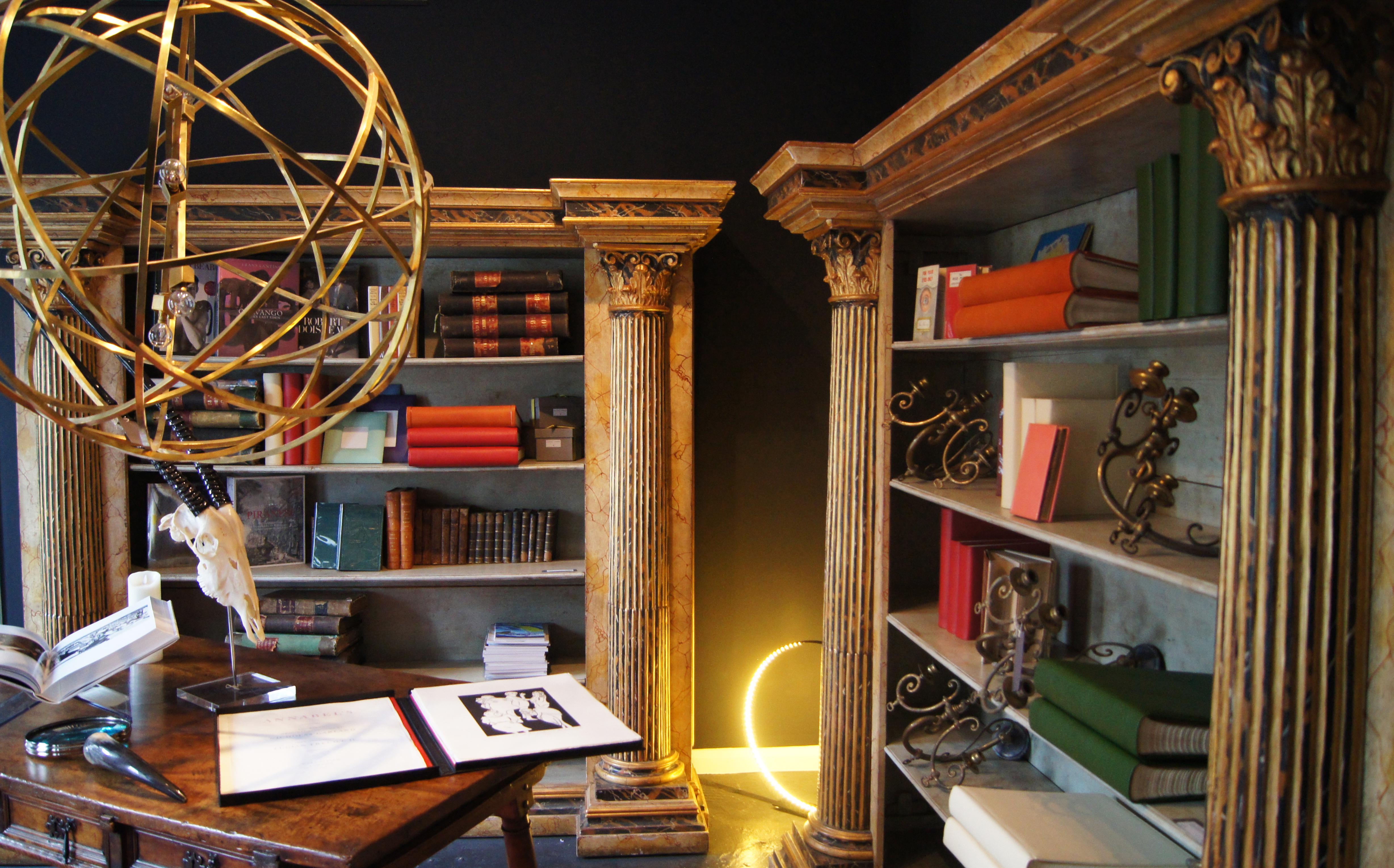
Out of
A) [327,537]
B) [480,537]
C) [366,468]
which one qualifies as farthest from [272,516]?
[480,537]

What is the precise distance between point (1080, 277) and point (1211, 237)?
344 millimetres

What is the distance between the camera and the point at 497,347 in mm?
3039

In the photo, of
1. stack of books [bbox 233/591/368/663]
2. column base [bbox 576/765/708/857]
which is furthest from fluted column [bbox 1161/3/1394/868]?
stack of books [bbox 233/591/368/663]

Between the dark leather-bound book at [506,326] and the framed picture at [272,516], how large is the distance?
857 millimetres

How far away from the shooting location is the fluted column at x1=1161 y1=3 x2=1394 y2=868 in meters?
0.89

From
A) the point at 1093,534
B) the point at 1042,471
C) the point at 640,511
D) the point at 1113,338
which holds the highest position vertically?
the point at 1113,338

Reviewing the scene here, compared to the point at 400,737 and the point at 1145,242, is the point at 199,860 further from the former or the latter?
the point at 1145,242

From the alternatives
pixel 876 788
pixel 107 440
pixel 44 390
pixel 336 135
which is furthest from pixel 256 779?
pixel 336 135

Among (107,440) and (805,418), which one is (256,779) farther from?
(805,418)

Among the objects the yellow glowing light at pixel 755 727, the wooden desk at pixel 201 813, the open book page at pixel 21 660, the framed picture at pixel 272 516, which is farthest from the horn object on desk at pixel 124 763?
the yellow glowing light at pixel 755 727

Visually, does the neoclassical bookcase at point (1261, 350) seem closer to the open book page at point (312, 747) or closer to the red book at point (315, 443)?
the open book page at point (312, 747)

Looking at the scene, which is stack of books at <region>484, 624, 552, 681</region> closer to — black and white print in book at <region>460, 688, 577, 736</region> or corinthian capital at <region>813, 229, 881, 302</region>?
black and white print in book at <region>460, 688, 577, 736</region>

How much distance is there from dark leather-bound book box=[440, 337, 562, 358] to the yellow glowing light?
4.81 ft

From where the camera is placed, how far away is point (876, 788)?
2492 millimetres
